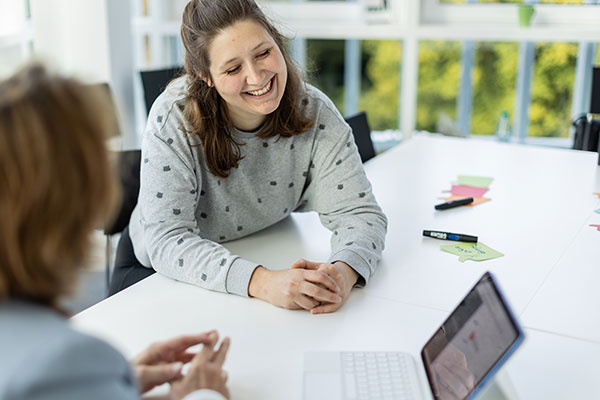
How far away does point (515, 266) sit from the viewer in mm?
1532

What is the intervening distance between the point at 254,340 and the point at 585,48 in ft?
9.32

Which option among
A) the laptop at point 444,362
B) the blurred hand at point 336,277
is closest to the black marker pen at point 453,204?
the blurred hand at point 336,277

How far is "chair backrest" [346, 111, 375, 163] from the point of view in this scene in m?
2.46

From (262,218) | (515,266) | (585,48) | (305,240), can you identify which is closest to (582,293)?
(515,266)

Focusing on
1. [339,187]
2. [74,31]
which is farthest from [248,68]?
[74,31]

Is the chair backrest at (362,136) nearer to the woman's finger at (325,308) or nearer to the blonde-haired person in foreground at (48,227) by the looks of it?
the woman's finger at (325,308)

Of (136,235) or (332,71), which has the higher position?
(332,71)

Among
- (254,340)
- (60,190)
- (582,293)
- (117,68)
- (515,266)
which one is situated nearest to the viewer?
(60,190)

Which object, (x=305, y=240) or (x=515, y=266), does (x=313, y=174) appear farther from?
(x=515, y=266)

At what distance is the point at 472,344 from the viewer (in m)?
1.00

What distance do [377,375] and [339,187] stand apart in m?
0.70

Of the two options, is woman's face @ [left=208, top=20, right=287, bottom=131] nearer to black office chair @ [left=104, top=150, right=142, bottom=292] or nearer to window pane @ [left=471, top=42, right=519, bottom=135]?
black office chair @ [left=104, top=150, right=142, bottom=292]

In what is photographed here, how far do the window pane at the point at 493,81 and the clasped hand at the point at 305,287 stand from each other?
249cm

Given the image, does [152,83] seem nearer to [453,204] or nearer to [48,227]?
[453,204]
